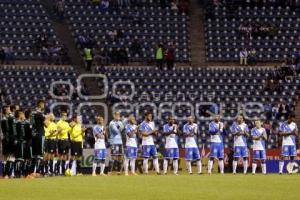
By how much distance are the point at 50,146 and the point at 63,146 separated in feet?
2.13

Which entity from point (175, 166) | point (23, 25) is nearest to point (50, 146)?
point (175, 166)

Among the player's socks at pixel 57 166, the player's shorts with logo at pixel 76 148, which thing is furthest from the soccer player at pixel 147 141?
the player's socks at pixel 57 166

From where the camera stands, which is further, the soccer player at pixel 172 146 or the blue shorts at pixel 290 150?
the blue shorts at pixel 290 150

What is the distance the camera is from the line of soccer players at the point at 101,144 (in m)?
29.5

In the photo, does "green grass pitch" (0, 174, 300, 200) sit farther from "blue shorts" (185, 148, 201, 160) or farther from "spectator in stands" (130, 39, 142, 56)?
"spectator in stands" (130, 39, 142, 56)

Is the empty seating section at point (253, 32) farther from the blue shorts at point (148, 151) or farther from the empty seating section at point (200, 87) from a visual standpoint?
the blue shorts at point (148, 151)

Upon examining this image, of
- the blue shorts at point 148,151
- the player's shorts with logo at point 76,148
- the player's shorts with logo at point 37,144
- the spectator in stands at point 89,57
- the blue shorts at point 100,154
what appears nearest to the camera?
the player's shorts with logo at point 37,144

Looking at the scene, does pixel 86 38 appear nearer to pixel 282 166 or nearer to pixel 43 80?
pixel 43 80

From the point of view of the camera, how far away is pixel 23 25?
159 ft

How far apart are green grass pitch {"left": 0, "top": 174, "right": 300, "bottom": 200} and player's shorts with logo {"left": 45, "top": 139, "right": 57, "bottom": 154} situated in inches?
249

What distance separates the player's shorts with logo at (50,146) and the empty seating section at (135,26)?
1530cm

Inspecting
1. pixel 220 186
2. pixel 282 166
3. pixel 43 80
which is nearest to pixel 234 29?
pixel 43 80

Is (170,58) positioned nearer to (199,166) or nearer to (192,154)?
(192,154)

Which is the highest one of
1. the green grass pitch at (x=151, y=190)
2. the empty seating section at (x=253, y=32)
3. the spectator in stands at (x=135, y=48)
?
the empty seating section at (x=253, y=32)
